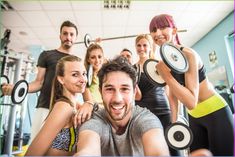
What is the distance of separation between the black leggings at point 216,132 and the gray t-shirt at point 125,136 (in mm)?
317

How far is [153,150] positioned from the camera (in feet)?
2.30

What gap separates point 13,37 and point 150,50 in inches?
82.8

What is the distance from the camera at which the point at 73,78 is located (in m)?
1.05

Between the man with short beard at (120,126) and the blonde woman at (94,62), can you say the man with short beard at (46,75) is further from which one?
the man with short beard at (120,126)

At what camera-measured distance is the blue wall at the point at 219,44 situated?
222cm

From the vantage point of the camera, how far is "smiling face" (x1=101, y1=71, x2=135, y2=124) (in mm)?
844

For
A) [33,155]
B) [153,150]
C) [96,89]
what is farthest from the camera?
[96,89]

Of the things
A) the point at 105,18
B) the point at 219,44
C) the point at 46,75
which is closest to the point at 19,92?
the point at 46,75

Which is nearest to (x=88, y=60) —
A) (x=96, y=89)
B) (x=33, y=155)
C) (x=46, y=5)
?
(x=96, y=89)

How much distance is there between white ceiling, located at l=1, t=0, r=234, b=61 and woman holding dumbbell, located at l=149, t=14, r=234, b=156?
116 cm

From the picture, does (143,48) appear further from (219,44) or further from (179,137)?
(219,44)

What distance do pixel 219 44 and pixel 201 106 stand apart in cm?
162

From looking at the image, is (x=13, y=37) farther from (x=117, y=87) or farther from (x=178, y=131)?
(x=178, y=131)

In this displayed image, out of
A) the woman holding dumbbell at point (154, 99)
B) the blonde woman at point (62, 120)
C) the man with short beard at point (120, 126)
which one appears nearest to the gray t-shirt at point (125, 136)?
the man with short beard at point (120, 126)
